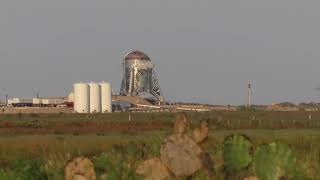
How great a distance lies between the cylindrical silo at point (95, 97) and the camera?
173125 millimetres

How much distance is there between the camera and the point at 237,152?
18.0 metres

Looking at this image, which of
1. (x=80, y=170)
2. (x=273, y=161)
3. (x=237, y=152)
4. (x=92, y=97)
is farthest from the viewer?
(x=92, y=97)

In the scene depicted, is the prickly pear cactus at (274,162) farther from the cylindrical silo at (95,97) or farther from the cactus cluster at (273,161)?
the cylindrical silo at (95,97)

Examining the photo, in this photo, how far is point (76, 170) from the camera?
16094mm

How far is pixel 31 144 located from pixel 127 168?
37.0m

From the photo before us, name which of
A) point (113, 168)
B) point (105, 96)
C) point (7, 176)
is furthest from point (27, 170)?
point (105, 96)

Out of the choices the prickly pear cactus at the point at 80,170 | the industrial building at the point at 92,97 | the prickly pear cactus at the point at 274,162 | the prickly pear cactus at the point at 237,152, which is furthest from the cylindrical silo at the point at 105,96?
the prickly pear cactus at the point at 80,170

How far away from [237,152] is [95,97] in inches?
6184

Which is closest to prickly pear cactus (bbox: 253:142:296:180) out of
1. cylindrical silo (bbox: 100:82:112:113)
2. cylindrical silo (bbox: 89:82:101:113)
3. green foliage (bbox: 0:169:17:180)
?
green foliage (bbox: 0:169:17:180)

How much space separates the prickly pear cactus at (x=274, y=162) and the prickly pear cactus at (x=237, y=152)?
1.16 metres

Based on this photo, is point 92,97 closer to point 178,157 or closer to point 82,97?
point 82,97

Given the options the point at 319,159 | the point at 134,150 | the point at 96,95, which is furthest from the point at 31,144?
the point at 96,95

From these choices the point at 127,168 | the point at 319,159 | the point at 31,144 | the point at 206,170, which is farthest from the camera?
A: the point at 31,144

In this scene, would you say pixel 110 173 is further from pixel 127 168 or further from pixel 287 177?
pixel 287 177
